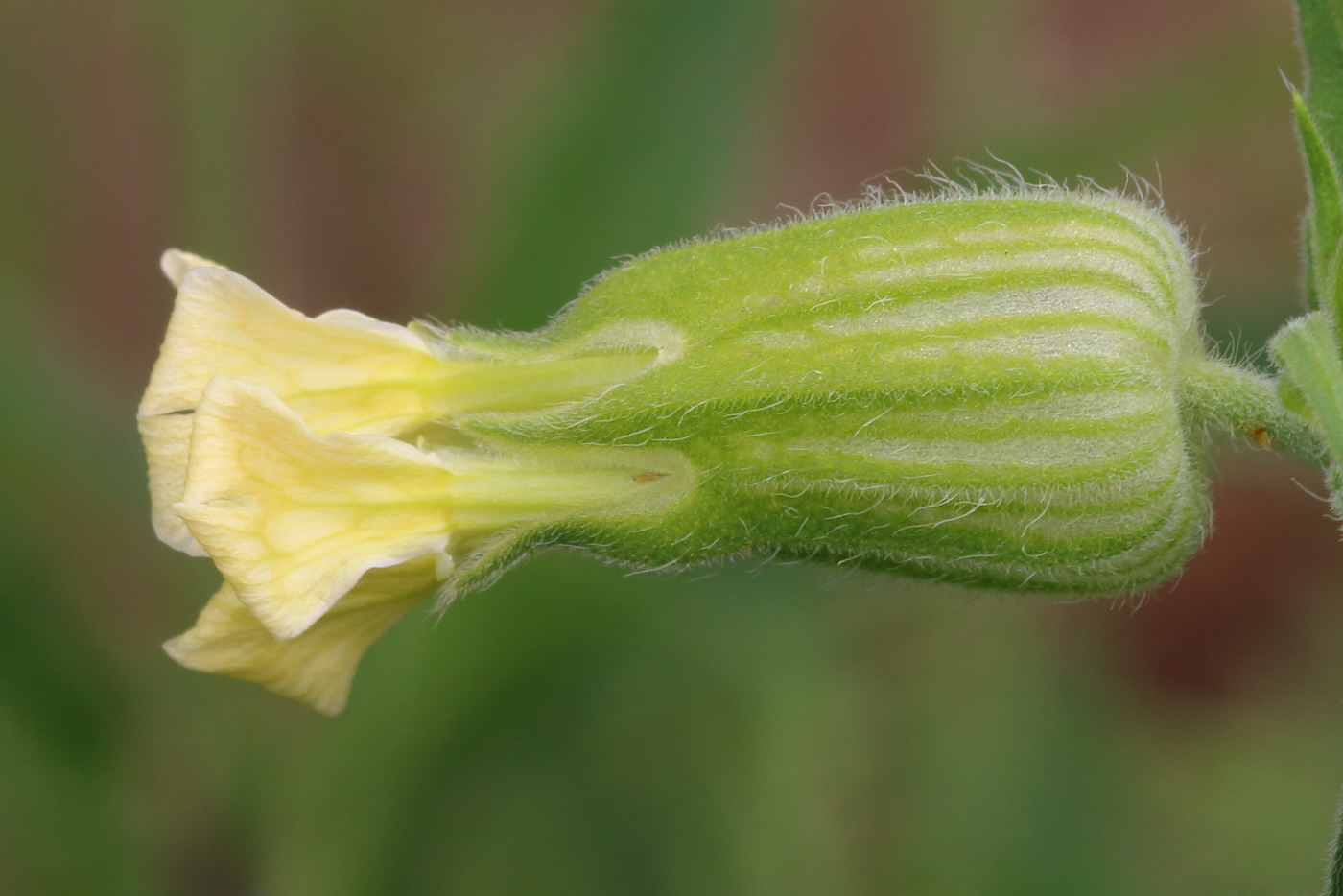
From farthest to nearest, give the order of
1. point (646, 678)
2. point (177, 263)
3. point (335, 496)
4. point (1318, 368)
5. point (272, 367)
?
point (646, 678) → point (177, 263) → point (272, 367) → point (335, 496) → point (1318, 368)

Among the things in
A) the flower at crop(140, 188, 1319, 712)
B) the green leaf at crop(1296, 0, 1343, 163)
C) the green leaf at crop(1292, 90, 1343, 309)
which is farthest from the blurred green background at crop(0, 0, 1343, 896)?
the green leaf at crop(1292, 90, 1343, 309)

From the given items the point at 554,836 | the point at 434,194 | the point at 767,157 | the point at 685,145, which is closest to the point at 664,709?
the point at 554,836

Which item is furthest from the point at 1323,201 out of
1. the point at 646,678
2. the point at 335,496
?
the point at 646,678

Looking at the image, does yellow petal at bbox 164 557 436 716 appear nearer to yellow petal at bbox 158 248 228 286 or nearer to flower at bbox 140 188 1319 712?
flower at bbox 140 188 1319 712

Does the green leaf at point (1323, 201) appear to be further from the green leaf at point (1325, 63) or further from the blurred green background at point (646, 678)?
the blurred green background at point (646, 678)

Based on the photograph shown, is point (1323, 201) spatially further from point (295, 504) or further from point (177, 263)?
point (177, 263)

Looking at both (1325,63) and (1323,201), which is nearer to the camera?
(1323,201)
